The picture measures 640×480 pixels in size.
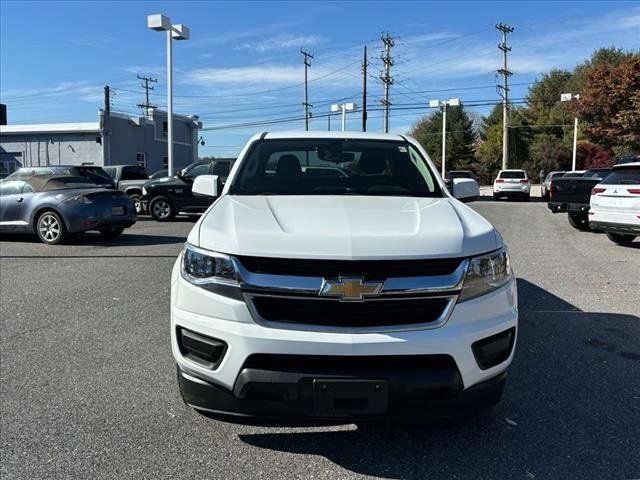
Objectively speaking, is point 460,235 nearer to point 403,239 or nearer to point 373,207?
point 403,239

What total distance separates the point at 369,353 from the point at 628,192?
9732 mm

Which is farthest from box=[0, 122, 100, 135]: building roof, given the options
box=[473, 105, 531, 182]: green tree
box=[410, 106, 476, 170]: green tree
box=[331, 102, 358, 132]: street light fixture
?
box=[410, 106, 476, 170]: green tree

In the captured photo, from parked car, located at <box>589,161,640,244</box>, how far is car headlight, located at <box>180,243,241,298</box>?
9.66m

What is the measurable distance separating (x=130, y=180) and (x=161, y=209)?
10.4 feet

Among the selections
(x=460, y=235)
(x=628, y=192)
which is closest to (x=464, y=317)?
(x=460, y=235)

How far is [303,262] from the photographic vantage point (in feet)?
9.16

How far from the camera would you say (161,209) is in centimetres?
1716

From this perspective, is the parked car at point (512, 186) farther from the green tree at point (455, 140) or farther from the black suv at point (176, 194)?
the green tree at point (455, 140)

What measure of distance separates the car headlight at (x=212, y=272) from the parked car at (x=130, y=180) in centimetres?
1600

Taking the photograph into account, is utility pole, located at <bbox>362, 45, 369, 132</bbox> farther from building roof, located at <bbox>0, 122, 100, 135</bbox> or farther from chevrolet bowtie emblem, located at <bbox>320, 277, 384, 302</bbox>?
chevrolet bowtie emblem, located at <bbox>320, 277, 384, 302</bbox>

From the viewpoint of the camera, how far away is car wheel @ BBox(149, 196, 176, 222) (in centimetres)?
1705

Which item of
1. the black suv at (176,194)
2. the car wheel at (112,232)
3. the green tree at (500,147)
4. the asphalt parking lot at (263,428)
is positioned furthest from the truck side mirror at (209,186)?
the green tree at (500,147)

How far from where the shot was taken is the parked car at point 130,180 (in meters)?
18.7

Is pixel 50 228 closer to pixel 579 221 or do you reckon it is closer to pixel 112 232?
pixel 112 232
